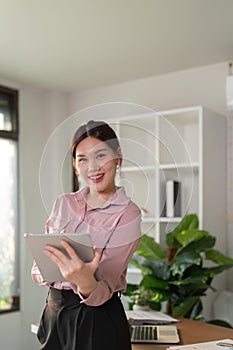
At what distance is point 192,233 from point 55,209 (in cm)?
192

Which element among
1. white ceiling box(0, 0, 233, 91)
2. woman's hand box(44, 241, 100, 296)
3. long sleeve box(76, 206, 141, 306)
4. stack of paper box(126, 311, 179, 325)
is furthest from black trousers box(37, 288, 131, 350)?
white ceiling box(0, 0, 233, 91)

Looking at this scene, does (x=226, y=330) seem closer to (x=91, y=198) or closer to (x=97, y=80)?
(x=91, y=198)

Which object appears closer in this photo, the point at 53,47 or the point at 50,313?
the point at 50,313

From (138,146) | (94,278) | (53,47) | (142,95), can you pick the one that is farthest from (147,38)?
(94,278)

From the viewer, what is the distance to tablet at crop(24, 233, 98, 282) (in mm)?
1490

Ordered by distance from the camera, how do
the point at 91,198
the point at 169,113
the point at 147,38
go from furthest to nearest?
the point at 169,113 → the point at 147,38 → the point at 91,198

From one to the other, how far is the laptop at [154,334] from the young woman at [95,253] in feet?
2.05

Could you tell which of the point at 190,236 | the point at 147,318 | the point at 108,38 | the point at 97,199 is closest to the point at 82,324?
the point at 97,199

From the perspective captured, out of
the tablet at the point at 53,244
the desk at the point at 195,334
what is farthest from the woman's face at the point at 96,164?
the desk at the point at 195,334

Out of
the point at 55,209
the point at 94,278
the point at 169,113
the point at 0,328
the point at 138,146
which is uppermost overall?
the point at 169,113

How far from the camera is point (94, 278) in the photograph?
1553 millimetres

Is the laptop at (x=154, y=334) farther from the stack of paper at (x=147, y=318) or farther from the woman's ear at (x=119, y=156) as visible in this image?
the woman's ear at (x=119, y=156)

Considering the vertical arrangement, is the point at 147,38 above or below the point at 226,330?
above

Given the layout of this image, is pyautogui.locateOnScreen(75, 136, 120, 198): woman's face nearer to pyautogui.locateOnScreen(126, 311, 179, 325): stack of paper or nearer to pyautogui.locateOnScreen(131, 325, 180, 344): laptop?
pyautogui.locateOnScreen(131, 325, 180, 344): laptop
